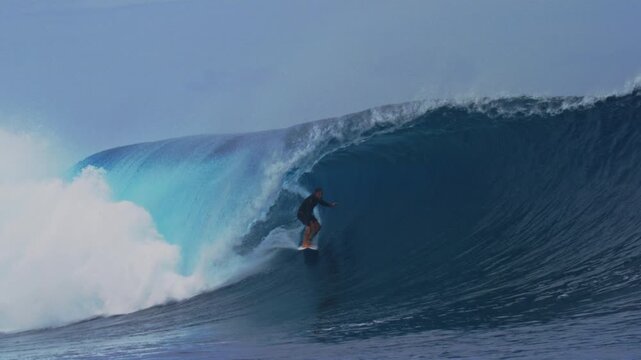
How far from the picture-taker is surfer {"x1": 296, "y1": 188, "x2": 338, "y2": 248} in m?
13.5

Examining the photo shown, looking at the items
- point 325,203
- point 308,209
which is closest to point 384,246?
point 325,203

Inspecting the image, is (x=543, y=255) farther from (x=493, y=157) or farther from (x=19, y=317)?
(x=19, y=317)

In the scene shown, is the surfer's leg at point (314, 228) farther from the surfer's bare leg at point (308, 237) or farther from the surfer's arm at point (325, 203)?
the surfer's arm at point (325, 203)

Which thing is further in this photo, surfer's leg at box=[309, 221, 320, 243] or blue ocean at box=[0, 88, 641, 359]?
surfer's leg at box=[309, 221, 320, 243]

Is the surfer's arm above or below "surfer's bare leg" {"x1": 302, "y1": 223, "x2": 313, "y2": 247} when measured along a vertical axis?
above

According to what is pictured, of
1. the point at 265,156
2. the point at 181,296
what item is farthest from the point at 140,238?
the point at 265,156

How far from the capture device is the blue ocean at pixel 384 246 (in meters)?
8.39

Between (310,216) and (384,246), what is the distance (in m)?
1.30

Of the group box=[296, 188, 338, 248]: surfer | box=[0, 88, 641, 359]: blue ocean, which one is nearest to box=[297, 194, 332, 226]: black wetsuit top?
box=[296, 188, 338, 248]: surfer

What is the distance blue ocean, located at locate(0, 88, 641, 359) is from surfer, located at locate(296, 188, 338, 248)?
23cm

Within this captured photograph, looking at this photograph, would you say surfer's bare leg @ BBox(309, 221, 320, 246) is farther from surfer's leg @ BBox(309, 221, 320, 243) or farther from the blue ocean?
the blue ocean

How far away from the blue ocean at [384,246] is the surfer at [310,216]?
23 cm

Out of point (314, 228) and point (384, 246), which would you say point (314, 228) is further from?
point (384, 246)

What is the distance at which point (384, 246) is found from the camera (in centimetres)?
1288
